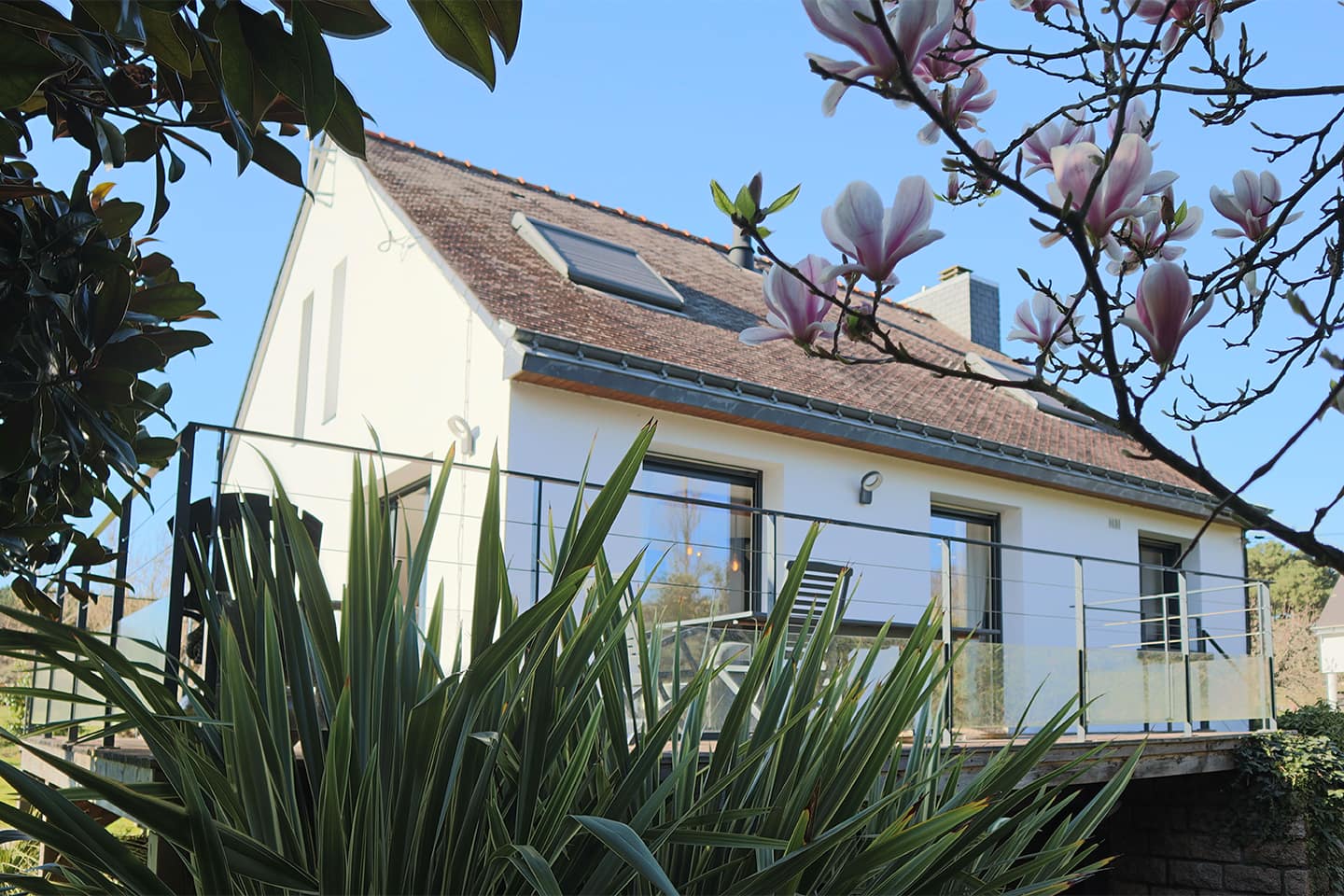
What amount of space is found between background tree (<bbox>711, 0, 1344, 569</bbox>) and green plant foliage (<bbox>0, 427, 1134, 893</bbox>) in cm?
66

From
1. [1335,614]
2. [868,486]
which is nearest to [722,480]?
[868,486]

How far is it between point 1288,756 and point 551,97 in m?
6.17

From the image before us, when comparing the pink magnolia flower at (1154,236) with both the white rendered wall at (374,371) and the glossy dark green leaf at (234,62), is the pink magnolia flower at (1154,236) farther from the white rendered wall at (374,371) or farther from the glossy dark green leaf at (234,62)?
the white rendered wall at (374,371)

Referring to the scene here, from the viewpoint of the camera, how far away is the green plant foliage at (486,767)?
1.43 m

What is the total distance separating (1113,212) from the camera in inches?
39.4

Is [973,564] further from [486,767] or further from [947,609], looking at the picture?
[486,767]

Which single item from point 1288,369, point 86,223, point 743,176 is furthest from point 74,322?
point 1288,369

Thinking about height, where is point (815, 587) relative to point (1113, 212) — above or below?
below

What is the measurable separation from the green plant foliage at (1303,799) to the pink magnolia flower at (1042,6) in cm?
678

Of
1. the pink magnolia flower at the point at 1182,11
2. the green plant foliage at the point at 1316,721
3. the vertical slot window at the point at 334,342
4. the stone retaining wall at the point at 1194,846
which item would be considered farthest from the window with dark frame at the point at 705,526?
the pink magnolia flower at the point at 1182,11

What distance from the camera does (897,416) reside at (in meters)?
7.92

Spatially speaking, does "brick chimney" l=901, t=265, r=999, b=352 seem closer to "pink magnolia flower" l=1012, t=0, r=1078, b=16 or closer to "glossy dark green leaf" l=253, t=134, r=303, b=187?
"pink magnolia flower" l=1012, t=0, r=1078, b=16

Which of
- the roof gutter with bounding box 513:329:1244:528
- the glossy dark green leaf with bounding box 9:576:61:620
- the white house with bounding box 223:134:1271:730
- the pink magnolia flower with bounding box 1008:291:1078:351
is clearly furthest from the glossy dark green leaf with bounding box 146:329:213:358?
the roof gutter with bounding box 513:329:1244:528

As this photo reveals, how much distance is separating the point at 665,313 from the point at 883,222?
7.30m
